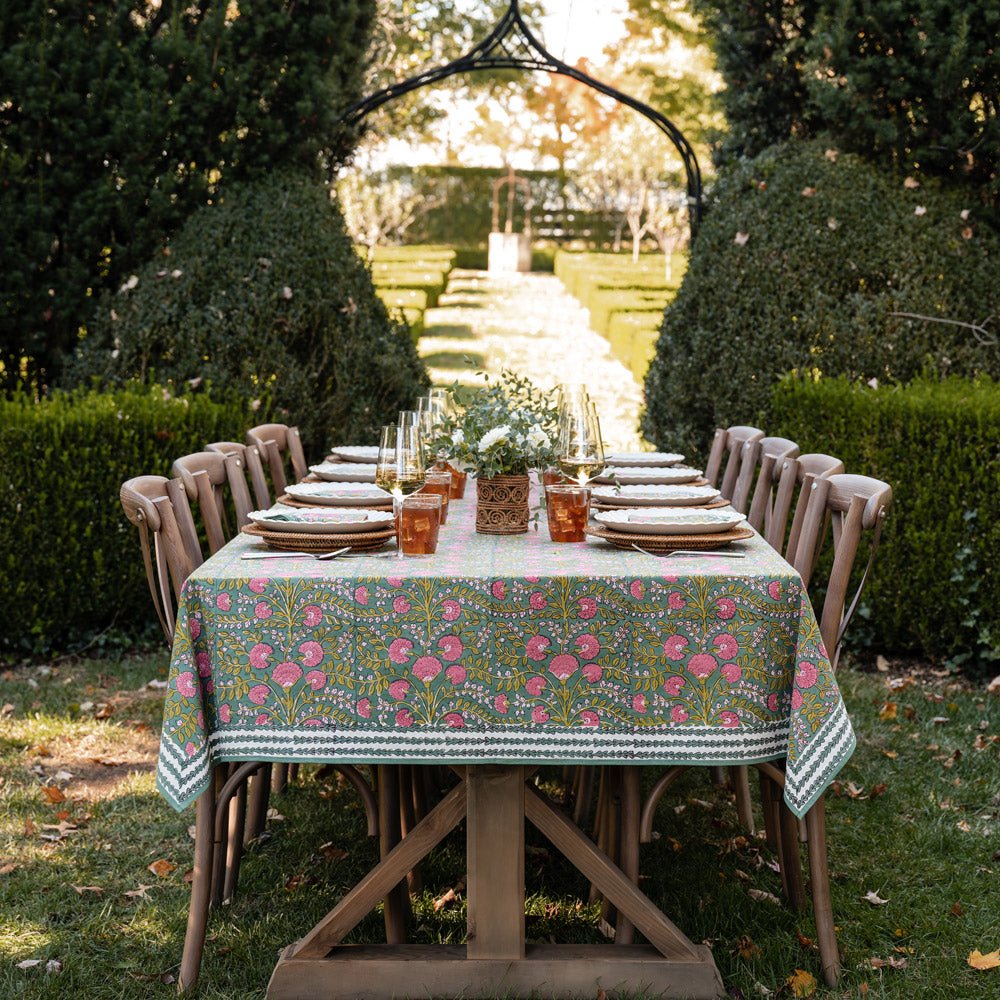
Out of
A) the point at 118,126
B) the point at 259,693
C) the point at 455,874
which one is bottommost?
the point at 455,874

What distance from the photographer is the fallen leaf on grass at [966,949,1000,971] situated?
3119 mm

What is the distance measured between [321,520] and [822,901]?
153cm

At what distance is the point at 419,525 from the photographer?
286cm

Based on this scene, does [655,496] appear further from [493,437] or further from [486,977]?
[486,977]

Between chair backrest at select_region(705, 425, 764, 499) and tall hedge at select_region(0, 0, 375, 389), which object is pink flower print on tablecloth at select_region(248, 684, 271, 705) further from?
tall hedge at select_region(0, 0, 375, 389)

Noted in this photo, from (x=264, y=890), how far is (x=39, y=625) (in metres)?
2.67

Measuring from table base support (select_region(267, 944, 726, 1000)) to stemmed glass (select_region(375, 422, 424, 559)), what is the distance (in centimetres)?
95

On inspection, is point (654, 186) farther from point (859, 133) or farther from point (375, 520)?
point (375, 520)

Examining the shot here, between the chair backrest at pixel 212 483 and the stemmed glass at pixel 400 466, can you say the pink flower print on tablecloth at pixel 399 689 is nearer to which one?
the stemmed glass at pixel 400 466

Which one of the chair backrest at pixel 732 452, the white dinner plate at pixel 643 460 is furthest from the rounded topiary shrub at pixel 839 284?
the white dinner plate at pixel 643 460

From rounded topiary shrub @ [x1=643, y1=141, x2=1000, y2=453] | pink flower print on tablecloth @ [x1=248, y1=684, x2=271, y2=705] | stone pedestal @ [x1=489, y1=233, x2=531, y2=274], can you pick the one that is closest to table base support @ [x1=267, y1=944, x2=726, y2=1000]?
pink flower print on tablecloth @ [x1=248, y1=684, x2=271, y2=705]

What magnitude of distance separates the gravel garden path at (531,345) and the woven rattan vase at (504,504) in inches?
283

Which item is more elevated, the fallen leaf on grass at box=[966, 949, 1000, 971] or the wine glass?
the wine glass

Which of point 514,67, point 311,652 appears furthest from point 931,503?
point 311,652
